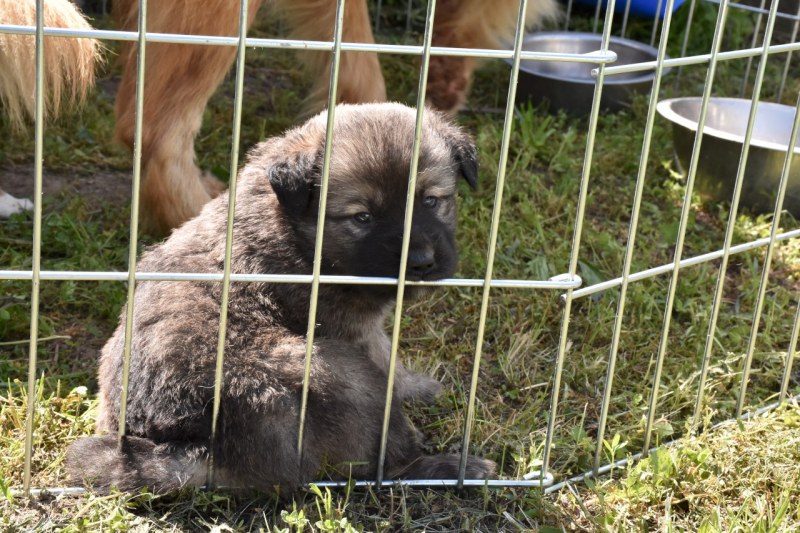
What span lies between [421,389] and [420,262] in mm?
609

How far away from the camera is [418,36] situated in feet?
21.8

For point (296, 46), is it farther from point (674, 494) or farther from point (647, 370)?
point (647, 370)

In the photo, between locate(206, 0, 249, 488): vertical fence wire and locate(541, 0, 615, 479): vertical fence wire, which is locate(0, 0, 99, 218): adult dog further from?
locate(541, 0, 615, 479): vertical fence wire

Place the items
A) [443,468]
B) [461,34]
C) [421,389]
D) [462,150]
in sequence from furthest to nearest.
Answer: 1. [461,34]
2. [421,389]
3. [462,150]
4. [443,468]

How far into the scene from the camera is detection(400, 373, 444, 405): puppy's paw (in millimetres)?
2975

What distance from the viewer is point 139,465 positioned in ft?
7.76

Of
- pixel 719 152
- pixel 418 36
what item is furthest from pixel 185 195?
pixel 418 36

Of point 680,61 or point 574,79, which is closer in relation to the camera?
point 680,61

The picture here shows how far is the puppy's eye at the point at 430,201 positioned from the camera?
2783mm

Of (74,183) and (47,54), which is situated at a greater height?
(47,54)

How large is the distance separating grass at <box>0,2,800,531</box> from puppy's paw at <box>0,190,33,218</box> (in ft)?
0.30

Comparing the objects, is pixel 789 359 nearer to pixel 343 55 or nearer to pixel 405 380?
pixel 405 380

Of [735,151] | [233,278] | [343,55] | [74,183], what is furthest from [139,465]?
[735,151]

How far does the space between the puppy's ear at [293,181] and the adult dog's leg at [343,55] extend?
1694mm
